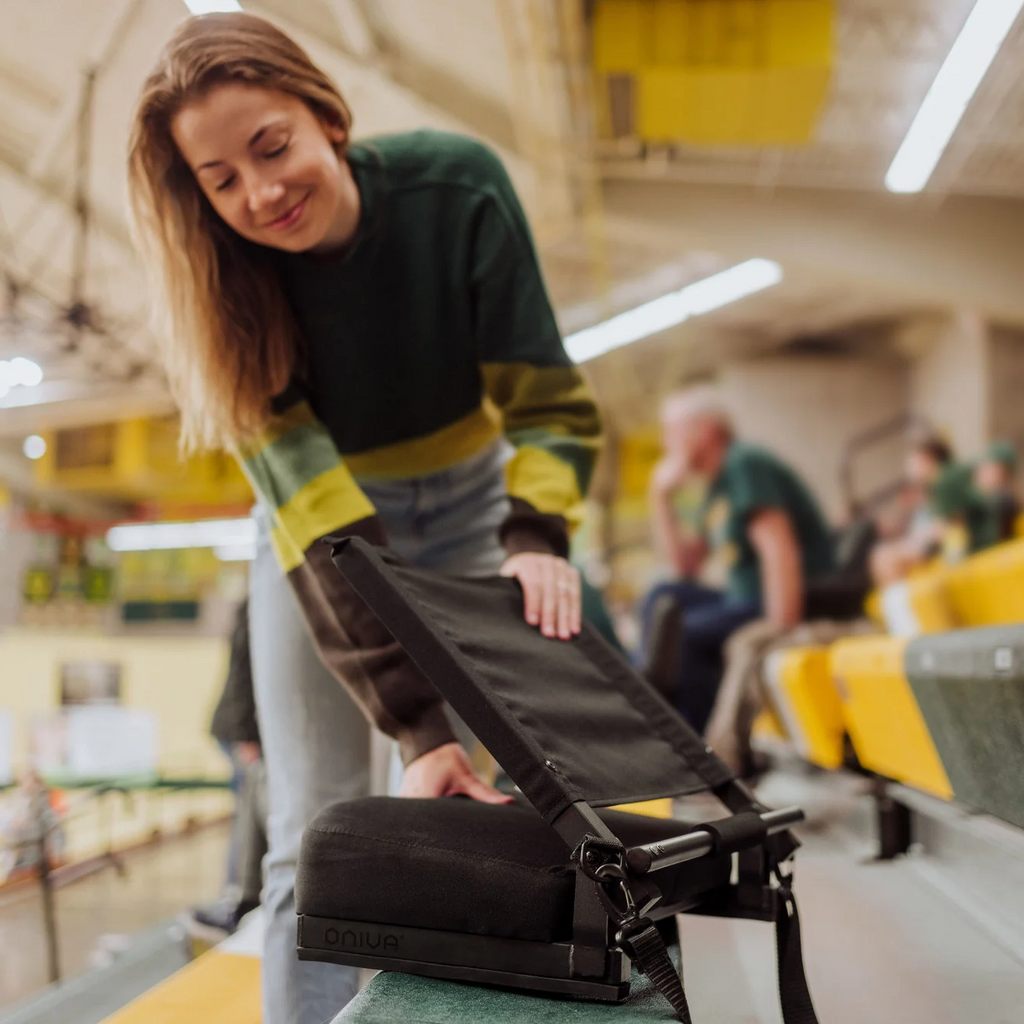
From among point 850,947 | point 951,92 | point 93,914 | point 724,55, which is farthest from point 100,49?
point 951,92

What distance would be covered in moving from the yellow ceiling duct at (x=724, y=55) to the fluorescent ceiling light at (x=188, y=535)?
8.17m

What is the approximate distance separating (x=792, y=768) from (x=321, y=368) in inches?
143

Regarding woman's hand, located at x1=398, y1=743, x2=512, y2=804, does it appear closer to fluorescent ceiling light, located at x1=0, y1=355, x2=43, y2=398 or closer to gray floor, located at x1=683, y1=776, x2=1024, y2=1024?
gray floor, located at x1=683, y1=776, x2=1024, y2=1024

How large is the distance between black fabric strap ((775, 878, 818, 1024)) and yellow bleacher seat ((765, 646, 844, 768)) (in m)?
2.43

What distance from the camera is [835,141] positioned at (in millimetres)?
5805

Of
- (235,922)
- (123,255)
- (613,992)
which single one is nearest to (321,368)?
(613,992)

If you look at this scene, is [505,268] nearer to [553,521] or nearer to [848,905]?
[553,521]

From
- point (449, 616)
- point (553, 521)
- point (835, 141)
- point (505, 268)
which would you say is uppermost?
point (835, 141)

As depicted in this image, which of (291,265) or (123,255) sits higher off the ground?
(123,255)

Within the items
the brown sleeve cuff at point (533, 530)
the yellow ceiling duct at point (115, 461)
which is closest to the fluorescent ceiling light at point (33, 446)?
the yellow ceiling duct at point (115, 461)

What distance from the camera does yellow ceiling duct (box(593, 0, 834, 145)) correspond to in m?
4.21

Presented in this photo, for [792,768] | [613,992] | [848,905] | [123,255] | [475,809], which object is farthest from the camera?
[792,768]

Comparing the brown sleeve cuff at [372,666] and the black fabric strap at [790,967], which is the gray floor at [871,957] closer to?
the black fabric strap at [790,967]

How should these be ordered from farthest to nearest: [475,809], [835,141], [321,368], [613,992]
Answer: [835,141] → [321,368] → [475,809] → [613,992]
